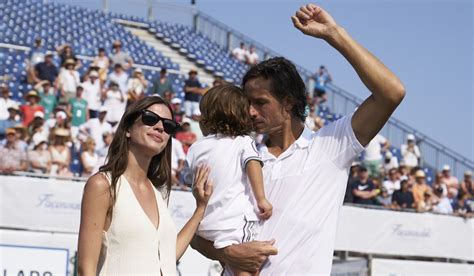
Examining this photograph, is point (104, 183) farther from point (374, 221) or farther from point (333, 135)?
point (374, 221)

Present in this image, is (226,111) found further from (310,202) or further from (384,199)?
(384,199)

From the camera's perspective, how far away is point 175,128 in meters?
4.42

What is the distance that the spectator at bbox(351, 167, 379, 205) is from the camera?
14.8m

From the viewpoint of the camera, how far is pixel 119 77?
1750cm

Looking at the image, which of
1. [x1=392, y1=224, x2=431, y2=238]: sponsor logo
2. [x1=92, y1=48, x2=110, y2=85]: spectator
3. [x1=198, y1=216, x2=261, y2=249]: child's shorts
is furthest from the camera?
[x1=92, y1=48, x2=110, y2=85]: spectator

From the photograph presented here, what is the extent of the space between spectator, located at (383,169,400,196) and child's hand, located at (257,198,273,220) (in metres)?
12.3

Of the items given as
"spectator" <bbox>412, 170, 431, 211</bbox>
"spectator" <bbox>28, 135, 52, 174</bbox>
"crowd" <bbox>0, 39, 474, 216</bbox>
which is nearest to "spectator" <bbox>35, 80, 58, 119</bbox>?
"crowd" <bbox>0, 39, 474, 216</bbox>

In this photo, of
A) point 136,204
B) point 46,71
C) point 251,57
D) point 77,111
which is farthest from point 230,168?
point 251,57

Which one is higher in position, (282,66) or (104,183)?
(282,66)

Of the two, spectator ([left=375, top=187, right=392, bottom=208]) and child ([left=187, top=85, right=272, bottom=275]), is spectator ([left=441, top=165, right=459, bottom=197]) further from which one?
child ([left=187, top=85, right=272, bottom=275])

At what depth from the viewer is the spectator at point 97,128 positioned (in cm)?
1440

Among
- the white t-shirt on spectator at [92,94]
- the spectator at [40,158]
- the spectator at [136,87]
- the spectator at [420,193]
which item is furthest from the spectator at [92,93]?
the spectator at [420,193]

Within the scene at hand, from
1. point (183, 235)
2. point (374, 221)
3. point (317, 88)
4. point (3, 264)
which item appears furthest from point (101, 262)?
point (317, 88)

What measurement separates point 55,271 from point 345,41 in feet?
24.4
